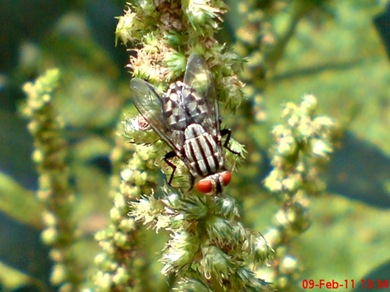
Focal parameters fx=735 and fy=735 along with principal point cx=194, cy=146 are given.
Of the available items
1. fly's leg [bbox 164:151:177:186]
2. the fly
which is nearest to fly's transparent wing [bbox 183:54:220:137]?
the fly

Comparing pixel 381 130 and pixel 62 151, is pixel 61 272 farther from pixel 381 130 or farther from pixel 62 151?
pixel 381 130

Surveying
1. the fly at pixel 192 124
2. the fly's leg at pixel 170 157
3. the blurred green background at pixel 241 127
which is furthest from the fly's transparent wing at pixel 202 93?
the blurred green background at pixel 241 127

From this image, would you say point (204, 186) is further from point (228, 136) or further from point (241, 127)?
point (241, 127)

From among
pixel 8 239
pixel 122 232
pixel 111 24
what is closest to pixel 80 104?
pixel 111 24

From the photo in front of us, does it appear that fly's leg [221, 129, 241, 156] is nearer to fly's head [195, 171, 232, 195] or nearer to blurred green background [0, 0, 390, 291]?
fly's head [195, 171, 232, 195]
